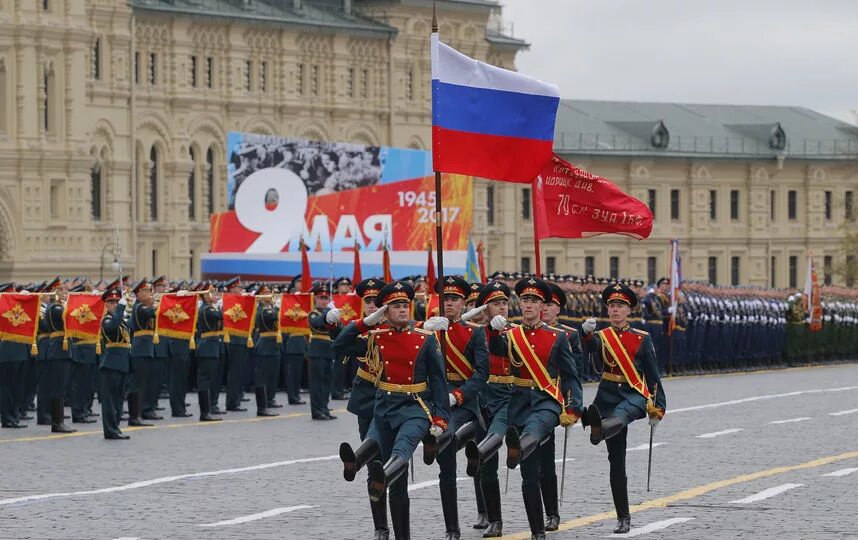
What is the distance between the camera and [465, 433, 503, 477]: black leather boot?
13.0 m

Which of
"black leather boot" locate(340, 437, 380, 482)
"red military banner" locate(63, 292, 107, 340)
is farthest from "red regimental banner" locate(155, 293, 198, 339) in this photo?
"black leather boot" locate(340, 437, 380, 482)

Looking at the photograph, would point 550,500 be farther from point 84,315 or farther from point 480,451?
point 84,315

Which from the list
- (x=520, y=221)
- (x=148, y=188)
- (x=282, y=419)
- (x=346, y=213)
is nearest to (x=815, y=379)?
(x=282, y=419)

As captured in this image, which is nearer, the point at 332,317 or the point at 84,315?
the point at 332,317

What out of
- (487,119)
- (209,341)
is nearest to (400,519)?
(487,119)

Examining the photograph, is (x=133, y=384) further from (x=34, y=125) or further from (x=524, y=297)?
(x=34, y=125)

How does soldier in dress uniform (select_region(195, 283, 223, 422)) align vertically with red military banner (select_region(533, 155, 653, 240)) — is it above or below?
below

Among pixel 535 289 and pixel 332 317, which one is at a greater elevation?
pixel 535 289

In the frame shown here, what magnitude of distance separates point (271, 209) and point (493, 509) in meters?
33.2

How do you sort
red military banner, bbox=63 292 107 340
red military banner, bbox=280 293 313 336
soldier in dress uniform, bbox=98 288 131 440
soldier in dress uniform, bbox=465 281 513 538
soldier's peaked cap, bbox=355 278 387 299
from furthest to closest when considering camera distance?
red military banner, bbox=280 293 313 336 → red military banner, bbox=63 292 107 340 → soldier in dress uniform, bbox=98 288 131 440 → soldier's peaked cap, bbox=355 278 387 299 → soldier in dress uniform, bbox=465 281 513 538

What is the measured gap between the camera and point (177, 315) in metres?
24.8

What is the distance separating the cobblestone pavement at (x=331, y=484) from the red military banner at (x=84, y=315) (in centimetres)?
102

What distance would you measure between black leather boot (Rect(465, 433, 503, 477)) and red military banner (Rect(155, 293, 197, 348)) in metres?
11.4

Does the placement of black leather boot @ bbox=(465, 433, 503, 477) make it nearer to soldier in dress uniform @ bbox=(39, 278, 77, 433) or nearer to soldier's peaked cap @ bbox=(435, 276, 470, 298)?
soldier's peaked cap @ bbox=(435, 276, 470, 298)
